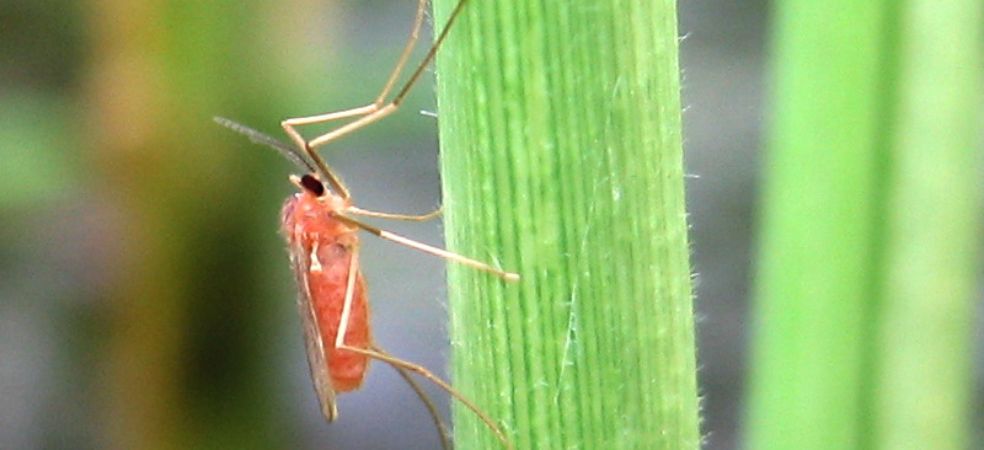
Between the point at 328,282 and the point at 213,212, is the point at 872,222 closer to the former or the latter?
the point at 328,282

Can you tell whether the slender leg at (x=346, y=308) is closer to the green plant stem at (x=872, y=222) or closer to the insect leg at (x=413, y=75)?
the insect leg at (x=413, y=75)

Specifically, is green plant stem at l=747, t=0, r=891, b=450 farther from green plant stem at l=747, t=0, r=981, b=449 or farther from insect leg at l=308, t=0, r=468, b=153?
insect leg at l=308, t=0, r=468, b=153

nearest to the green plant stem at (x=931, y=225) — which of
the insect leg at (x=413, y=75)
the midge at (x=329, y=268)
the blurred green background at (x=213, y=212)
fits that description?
the insect leg at (x=413, y=75)

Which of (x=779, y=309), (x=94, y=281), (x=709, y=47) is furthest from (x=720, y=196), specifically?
(x=779, y=309)

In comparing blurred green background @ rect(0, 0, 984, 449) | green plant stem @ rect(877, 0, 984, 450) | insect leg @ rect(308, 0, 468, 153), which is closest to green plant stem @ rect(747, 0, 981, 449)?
green plant stem @ rect(877, 0, 984, 450)

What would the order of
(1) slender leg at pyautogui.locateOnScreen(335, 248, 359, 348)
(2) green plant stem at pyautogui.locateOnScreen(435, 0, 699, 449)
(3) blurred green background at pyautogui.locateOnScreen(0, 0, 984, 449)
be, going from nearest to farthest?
(2) green plant stem at pyautogui.locateOnScreen(435, 0, 699, 449) < (1) slender leg at pyautogui.locateOnScreen(335, 248, 359, 348) < (3) blurred green background at pyautogui.locateOnScreen(0, 0, 984, 449)

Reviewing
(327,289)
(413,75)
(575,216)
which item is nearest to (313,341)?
(327,289)
